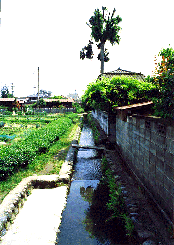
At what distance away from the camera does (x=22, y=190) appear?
228 inches

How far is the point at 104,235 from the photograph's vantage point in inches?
177

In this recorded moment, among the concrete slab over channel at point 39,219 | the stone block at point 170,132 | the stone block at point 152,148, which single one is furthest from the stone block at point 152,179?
the concrete slab over channel at point 39,219

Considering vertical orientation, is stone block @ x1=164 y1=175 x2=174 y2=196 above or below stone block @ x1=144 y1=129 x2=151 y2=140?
below

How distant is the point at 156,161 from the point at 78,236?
257 centimetres

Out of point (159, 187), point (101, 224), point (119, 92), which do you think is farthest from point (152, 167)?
point (119, 92)

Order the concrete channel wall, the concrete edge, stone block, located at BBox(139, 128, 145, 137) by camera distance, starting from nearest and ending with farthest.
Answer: the concrete channel wall, the concrete edge, stone block, located at BBox(139, 128, 145, 137)

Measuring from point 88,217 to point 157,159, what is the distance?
2529 mm

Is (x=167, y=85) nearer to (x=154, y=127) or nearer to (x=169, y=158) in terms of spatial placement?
(x=154, y=127)

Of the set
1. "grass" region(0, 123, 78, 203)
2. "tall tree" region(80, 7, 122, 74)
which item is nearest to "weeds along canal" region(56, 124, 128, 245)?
"grass" region(0, 123, 78, 203)

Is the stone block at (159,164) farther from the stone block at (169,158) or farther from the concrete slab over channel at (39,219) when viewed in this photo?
the concrete slab over channel at (39,219)

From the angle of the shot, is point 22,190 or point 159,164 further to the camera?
point 22,190

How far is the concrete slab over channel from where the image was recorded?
13.6ft

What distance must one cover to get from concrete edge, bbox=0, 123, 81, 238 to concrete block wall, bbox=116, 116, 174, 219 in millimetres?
2917

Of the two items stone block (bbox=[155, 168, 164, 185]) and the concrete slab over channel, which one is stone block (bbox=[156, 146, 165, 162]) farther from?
the concrete slab over channel
